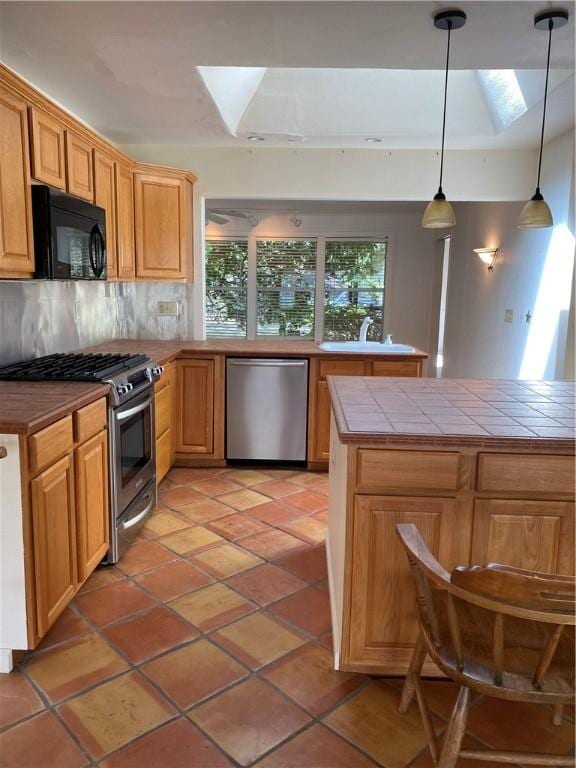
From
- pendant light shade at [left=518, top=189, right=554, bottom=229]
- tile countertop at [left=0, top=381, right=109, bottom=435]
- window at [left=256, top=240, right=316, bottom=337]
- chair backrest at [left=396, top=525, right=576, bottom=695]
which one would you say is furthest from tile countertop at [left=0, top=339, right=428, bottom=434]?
window at [left=256, top=240, right=316, bottom=337]

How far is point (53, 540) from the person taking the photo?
2.01 meters

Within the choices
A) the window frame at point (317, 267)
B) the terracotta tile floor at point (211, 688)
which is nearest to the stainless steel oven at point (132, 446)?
the terracotta tile floor at point (211, 688)

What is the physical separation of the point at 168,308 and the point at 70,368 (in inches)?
70.4

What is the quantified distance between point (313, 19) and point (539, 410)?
5.60 feet

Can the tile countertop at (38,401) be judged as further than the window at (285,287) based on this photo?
No

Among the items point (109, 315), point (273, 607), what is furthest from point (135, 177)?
point (273, 607)

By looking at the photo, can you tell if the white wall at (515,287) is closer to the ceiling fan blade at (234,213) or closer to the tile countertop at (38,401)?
the ceiling fan blade at (234,213)

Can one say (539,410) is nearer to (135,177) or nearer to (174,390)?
(174,390)

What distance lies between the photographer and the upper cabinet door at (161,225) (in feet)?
12.7

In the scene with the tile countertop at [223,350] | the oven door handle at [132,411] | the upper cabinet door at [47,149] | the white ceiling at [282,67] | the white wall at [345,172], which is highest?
the white ceiling at [282,67]

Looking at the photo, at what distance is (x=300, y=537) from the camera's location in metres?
2.98

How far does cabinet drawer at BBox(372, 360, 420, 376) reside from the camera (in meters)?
3.88

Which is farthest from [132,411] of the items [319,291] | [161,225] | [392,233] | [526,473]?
[392,233]

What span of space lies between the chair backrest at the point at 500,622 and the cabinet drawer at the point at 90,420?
1.31m
